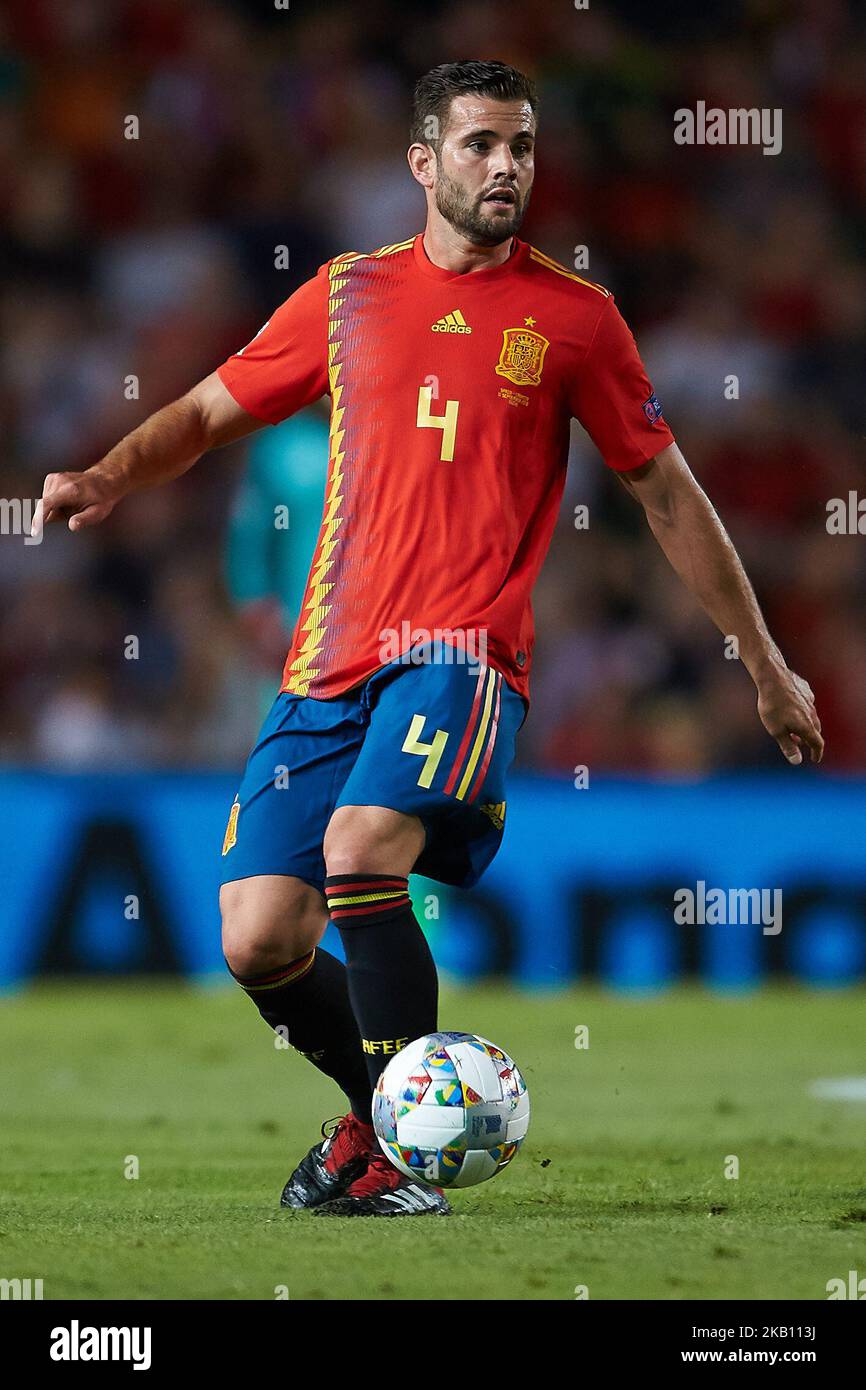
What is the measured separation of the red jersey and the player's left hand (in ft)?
1.89

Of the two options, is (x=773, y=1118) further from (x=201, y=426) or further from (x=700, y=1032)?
(x=201, y=426)

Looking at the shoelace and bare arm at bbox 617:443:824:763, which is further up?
bare arm at bbox 617:443:824:763

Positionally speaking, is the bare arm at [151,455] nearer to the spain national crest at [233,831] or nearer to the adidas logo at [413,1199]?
the spain national crest at [233,831]

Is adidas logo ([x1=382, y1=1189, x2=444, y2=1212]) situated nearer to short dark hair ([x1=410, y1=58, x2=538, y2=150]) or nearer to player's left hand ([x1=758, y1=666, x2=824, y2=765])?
player's left hand ([x1=758, y1=666, x2=824, y2=765])

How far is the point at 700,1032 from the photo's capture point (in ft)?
28.5

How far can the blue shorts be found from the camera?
14.7 ft

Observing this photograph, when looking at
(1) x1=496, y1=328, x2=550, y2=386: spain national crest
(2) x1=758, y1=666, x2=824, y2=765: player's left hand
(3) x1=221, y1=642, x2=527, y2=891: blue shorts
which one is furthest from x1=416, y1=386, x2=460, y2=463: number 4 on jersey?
(2) x1=758, y1=666, x2=824, y2=765: player's left hand

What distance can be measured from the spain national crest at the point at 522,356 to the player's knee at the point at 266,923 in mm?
1282

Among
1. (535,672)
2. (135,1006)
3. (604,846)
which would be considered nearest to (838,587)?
(535,672)

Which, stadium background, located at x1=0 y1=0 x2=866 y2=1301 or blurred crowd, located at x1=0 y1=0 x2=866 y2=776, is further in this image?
blurred crowd, located at x1=0 y1=0 x2=866 y2=776

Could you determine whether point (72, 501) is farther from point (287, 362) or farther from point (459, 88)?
point (459, 88)

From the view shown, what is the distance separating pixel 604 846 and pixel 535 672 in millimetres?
1464

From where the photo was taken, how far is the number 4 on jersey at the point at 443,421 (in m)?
4.70

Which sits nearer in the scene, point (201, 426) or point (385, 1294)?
point (385, 1294)
